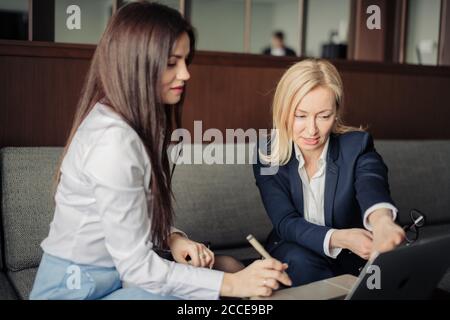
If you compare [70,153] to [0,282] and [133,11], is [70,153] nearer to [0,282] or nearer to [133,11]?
[133,11]

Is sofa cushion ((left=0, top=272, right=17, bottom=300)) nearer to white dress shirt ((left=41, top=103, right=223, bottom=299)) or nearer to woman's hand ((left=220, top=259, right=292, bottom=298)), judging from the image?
white dress shirt ((left=41, top=103, right=223, bottom=299))

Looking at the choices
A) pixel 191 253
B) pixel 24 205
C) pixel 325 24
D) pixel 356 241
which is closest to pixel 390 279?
pixel 356 241

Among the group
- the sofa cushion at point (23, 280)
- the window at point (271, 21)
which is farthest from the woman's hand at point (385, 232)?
the window at point (271, 21)

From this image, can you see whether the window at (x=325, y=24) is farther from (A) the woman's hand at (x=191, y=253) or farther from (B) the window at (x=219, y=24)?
(A) the woman's hand at (x=191, y=253)

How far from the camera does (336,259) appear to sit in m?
1.54

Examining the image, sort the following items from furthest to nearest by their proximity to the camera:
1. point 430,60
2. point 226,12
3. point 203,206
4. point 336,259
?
point 226,12
point 430,60
point 203,206
point 336,259

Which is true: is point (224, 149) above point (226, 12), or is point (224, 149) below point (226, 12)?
below

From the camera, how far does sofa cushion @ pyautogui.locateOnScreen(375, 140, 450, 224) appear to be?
2.41 metres

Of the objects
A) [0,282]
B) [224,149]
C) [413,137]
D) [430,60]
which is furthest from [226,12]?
[0,282]

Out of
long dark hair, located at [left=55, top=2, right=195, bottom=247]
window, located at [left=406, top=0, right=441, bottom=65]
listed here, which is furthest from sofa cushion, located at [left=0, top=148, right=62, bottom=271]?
window, located at [left=406, top=0, right=441, bottom=65]

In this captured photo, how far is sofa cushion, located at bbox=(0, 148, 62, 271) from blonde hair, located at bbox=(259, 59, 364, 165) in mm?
677

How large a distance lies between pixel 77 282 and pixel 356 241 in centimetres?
63

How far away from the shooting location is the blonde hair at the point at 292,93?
1.54 m
